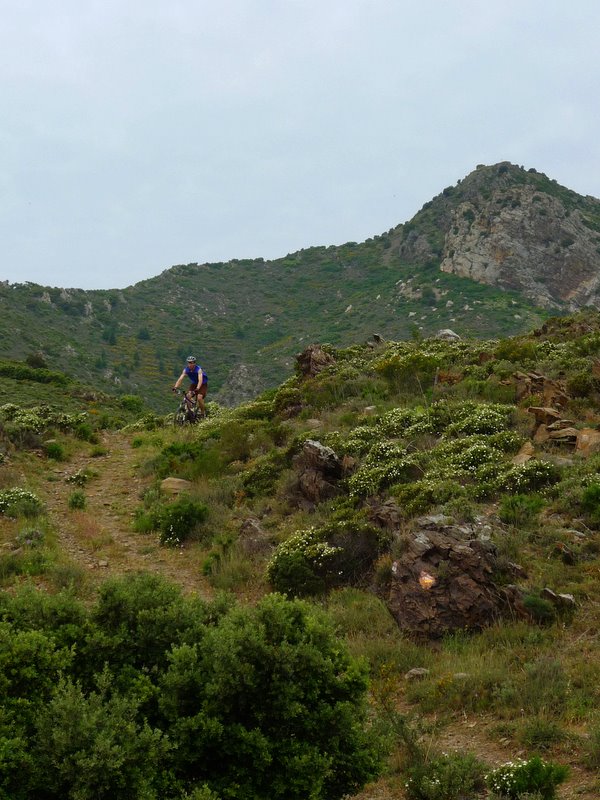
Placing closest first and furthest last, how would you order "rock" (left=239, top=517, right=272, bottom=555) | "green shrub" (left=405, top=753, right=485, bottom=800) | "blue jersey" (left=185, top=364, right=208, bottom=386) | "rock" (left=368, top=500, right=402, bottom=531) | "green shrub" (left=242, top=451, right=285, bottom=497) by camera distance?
"green shrub" (left=405, top=753, right=485, bottom=800)
"rock" (left=368, top=500, right=402, bottom=531)
"rock" (left=239, top=517, right=272, bottom=555)
"green shrub" (left=242, top=451, right=285, bottom=497)
"blue jersey" (left=185, top=364, right=208, bottom=386)

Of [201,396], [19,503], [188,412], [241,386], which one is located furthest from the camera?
[241,386]

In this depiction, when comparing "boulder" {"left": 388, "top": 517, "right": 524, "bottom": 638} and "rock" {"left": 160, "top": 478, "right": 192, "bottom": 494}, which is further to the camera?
"rock" {"left": 160, "top": 478, "right": 192, "bottom": 494}

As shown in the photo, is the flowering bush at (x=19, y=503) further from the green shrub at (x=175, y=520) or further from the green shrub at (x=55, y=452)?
the green shrub at (x=55, y=452)

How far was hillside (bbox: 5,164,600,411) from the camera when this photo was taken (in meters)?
52.0

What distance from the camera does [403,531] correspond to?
8.98 metres

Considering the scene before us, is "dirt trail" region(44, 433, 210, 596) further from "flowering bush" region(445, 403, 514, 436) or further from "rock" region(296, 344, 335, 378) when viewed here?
"rock" region(296, 344, 335, 378)

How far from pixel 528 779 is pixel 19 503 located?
9.84 m

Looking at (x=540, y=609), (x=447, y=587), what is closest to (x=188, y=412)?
(x=447, y=587)

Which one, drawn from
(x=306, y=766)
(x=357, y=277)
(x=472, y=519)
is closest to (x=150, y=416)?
(x=472, y=519)

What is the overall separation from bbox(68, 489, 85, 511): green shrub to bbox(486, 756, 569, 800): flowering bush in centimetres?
992

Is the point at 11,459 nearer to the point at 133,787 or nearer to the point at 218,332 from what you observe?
the point at 133,787

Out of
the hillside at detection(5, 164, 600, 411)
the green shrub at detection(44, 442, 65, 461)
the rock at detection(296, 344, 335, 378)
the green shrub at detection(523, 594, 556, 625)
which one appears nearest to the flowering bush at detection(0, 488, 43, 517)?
the green shrub at detection(44, 442, 65, 461)

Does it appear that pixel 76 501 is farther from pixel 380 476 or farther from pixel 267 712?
pixel 267 712

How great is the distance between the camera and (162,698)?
4.37 meters
